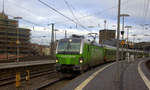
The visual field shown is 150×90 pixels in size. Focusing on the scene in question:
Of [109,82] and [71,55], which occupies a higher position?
[71,55]

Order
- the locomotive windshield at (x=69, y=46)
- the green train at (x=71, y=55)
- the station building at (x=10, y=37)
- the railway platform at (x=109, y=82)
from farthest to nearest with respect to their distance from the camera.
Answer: the station building at (x=10, y=37)
the locomotive windshield at (x=69, y=46)
the green train at (x=71, y=55)
the railway platform at (x=109, y=82)

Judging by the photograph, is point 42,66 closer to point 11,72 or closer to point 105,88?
point 11,72

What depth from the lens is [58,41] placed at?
13.7 meters

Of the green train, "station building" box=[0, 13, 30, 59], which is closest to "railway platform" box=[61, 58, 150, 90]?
the green train

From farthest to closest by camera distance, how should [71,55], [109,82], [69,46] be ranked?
[69,46] → [71,55] → [109,82]

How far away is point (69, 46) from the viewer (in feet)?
43.1

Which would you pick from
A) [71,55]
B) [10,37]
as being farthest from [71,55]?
[10,37]

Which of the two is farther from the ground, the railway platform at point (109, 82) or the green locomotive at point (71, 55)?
the green locomotive at point (71, 55)

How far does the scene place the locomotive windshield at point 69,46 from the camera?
1288 cm

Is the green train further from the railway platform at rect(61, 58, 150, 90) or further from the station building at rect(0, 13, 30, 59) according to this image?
the station building at rect(0, 13, 30, 59)

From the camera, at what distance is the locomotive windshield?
12875mm

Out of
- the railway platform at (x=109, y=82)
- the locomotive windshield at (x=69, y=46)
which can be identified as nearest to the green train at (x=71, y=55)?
the locomotive windshield at (x=69, y=46)

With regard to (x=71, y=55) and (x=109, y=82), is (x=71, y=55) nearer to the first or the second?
(x=71, y=55)

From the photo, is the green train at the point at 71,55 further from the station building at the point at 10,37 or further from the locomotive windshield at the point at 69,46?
the station building at the point at 10,37
